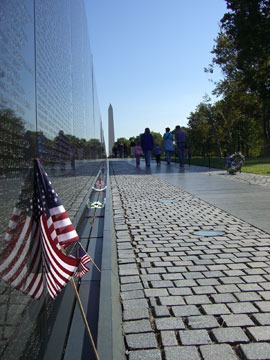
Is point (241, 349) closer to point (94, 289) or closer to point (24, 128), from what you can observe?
point (94, 289)

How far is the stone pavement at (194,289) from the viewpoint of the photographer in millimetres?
2918

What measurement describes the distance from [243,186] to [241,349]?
1020 centimetres

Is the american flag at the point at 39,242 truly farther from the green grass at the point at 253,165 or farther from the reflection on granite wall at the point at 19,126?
the green grass at the point at 253,165

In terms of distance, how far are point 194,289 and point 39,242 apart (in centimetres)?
203

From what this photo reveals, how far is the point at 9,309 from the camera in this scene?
210 centimetres

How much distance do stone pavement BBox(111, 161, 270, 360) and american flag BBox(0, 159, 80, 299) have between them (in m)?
0.83

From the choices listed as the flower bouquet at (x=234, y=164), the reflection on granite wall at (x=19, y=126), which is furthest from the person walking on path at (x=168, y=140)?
the reflection on granite wall at (x=19, y=126)

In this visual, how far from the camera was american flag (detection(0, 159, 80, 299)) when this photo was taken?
2.27 m

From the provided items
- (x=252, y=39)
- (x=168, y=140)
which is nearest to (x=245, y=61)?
(x=252, y=39)

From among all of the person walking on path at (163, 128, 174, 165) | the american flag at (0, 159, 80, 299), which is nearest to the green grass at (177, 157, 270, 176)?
the person walking on path at (163, 128, 174, 165)

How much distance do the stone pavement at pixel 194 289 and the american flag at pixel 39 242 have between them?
2.72 feet

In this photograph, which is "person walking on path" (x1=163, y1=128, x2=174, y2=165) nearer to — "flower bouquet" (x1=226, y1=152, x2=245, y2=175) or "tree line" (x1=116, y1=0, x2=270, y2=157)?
"tree line" (x1=116, y1=0, x2=270, y2=157)

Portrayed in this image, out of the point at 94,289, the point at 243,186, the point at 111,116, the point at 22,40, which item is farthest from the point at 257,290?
the point at 111,116

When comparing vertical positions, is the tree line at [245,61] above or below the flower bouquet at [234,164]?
above
